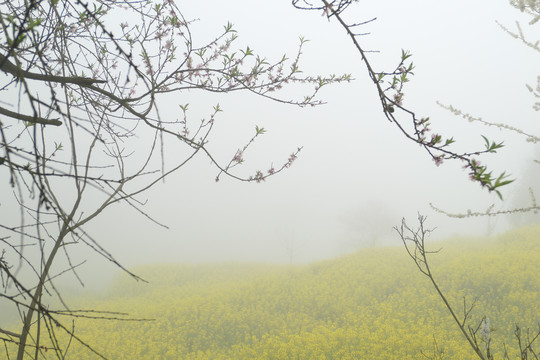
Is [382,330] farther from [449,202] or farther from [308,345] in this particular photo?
[449,202]

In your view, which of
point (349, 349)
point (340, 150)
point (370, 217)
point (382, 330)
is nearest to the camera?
point (349, 349)

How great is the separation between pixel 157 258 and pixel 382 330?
45484 mm

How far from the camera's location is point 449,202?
73.4 metres

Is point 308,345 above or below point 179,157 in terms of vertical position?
below

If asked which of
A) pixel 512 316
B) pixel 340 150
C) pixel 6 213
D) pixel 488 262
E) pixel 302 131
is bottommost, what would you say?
pixel 512 316

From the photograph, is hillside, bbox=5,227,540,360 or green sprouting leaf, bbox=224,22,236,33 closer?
green sprouting leaf, bbox=224,22,236,33

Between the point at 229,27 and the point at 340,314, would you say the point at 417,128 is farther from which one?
the point at 340,314

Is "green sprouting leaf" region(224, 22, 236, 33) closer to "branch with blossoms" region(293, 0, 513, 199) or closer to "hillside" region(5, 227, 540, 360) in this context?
"branch with blossoms" region(293, 0, 513, 199)

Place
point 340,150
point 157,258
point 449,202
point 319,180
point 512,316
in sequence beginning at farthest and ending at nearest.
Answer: point 340,150, point 319,180, point 449,202, point 157,258, point 512,316

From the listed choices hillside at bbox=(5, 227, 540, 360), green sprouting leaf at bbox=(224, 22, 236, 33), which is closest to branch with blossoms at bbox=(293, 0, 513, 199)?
green sprouting leaf at bbox=(224, 22, 236, 33)

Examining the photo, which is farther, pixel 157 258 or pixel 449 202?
pixel 449 202

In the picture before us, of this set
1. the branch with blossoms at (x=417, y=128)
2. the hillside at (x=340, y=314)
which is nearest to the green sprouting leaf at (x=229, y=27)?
the branch with blossoms at (x=417, y=128)

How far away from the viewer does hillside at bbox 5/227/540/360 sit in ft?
23.9

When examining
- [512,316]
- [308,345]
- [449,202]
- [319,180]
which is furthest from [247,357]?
[319,180]
